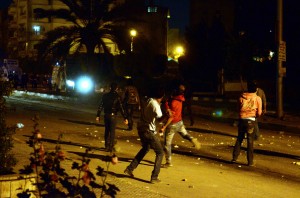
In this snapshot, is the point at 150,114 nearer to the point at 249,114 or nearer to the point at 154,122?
the point at 154,122

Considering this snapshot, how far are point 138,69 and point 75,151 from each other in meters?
34.3

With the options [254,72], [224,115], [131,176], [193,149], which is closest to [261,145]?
[193,149]

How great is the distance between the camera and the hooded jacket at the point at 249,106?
1233cm

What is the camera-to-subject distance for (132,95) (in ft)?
59.5

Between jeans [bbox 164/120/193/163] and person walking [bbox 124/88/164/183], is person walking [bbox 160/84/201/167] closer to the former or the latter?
jeans [bbox 164/120/193/163]

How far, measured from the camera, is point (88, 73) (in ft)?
132

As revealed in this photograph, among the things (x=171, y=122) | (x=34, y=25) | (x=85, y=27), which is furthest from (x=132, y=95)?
(x=34, y=25)

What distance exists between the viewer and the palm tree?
36.1 m

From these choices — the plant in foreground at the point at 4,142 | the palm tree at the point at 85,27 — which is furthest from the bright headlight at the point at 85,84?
the plant in foreground at the point at 4,142

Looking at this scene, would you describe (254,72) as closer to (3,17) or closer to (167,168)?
Answer: (167,168)

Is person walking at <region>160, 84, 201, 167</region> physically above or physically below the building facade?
below

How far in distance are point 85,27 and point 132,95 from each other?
20167 millimetres

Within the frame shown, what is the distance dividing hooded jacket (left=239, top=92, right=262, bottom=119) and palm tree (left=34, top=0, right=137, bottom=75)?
955 inches

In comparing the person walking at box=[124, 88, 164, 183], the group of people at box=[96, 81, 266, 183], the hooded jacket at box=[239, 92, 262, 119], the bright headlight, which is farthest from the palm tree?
the person walking at box=[124, 88, 164, 183]
